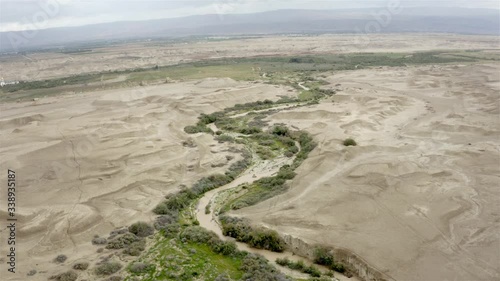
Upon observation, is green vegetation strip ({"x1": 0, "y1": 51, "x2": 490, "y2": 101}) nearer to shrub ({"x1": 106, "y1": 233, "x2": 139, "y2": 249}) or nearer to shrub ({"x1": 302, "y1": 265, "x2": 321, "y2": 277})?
shrub ({"x1": 106, "y1": 233, "x2": 139, "y2": 249})

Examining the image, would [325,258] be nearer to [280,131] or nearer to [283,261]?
[283,261]

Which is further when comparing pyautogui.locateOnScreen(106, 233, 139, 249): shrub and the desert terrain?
pyautogui.locateOnScreen(106, 233, 139, 249): shrub

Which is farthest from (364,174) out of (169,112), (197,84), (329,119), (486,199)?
(197,84)

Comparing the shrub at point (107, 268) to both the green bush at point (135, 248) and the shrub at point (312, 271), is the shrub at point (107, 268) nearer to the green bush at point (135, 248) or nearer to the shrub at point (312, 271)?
the green bush at point (135, 248)

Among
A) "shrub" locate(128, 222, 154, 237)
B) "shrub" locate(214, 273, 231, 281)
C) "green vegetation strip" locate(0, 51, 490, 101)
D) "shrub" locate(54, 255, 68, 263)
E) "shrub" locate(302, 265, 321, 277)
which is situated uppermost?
"green vegetation strip" locate(0, 51, 490, 101)

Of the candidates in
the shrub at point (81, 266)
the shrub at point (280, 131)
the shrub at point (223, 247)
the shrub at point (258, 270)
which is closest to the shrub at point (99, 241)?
the shrub at point (81, 266)

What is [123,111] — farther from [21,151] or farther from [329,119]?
[329,119]

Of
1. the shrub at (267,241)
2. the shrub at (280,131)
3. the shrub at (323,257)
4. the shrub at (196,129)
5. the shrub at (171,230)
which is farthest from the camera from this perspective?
the shrub at (196,129)

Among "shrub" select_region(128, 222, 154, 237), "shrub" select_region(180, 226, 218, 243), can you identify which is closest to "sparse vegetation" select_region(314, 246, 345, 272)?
"shrub" select_region(180, 226, 218, 243)
